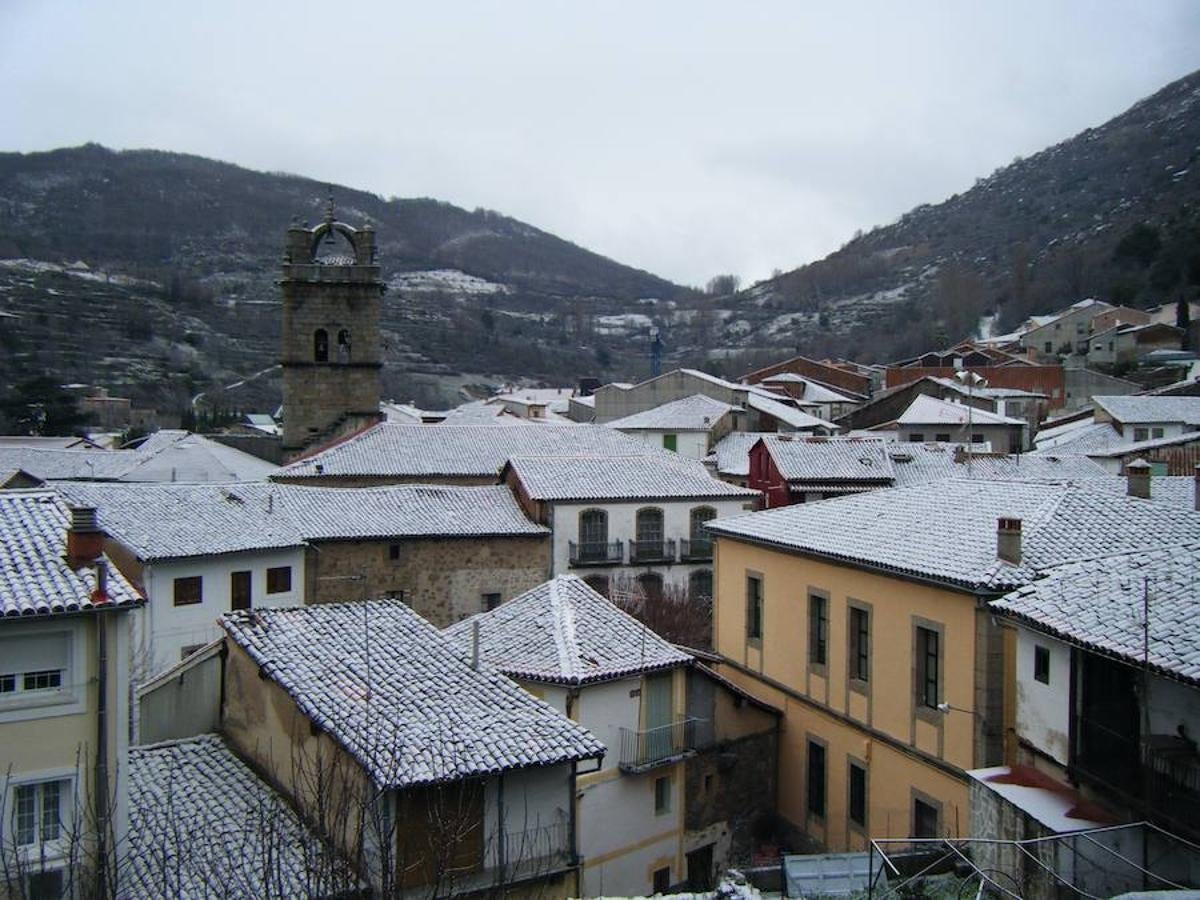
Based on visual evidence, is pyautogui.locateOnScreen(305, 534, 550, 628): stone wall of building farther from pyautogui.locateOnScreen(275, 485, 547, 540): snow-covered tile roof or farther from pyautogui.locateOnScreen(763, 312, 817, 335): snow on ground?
pyautogui.locateOnScreen(763, 312, 817, 335): snow on ground

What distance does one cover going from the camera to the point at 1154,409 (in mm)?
42812

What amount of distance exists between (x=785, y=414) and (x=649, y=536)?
24.4 meters

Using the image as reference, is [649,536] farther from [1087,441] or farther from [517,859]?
[517,859]

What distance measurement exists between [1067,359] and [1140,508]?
6315 centimetres

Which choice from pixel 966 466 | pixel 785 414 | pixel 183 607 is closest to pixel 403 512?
pixel 183 607

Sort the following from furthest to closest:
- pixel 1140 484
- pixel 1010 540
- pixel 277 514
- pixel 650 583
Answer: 1. pixel 650 583
2. pixel 277 514
3. pixel 1140 484
4. pixel 1010 540

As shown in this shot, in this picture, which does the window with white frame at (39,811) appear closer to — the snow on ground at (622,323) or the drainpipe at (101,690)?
the drainpipe at (101,690)

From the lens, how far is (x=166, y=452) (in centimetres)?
3897

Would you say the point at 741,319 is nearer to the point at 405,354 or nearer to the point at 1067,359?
the point at 405,354

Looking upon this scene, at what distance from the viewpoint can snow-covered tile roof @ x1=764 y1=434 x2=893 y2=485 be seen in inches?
1363

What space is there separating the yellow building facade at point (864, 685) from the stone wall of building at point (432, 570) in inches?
409

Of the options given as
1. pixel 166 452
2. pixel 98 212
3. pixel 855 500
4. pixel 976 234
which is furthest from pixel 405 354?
pixel 855 500

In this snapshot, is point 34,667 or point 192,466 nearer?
point 34,667

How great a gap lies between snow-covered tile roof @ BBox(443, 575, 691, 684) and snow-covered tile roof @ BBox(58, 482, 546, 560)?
32.5 feet
